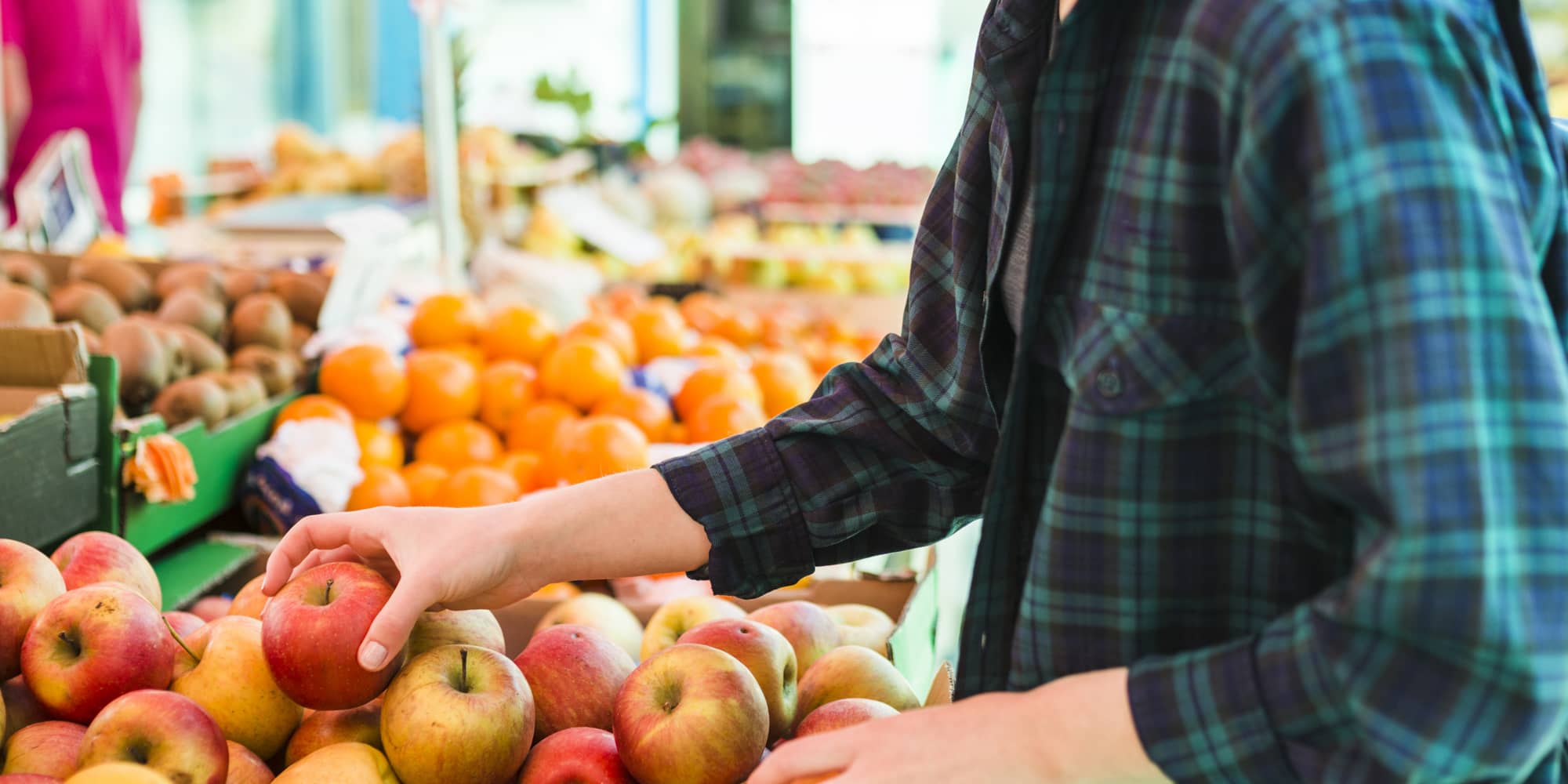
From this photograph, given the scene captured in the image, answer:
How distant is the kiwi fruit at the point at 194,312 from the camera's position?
2.61m

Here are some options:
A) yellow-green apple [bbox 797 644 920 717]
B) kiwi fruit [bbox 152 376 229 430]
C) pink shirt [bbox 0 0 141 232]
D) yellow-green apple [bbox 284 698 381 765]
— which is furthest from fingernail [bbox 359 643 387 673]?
pink shirt [bbox 0 0 141 232]

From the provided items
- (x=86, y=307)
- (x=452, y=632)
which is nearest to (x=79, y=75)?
(x=86, y=307)

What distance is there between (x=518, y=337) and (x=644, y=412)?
46 centimetres

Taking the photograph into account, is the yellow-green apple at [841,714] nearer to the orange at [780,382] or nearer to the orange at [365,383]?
the orange at [780,382]

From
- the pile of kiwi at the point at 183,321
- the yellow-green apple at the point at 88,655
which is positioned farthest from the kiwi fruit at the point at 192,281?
the yellow-green apple at the point at 88,655

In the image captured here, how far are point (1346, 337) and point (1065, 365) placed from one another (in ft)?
0.82

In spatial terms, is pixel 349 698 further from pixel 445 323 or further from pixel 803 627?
pixel 445 323

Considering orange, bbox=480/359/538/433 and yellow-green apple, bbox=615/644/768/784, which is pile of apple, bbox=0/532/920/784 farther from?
orange, bbox=480/359/538/433

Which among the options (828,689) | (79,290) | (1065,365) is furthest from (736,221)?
(1065,365)

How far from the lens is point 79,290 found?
2.57 metres

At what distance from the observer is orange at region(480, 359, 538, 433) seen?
276 cm

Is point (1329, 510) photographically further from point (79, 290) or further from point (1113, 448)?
point (79, 290)

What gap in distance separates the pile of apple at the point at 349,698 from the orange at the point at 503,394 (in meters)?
1.40

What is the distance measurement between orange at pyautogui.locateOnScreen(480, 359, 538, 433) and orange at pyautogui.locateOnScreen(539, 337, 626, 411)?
0.05 metres
